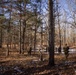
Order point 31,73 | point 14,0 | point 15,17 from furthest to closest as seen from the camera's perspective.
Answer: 1. point 15,17
2. point 14,0
3. point 31,73

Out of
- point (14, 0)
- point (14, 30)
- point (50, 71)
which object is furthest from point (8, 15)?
point (50, 71)

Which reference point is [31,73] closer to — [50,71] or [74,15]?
[50,71]

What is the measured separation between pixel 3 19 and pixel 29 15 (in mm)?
6735

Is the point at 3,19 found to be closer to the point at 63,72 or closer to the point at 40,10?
the point at 40,10

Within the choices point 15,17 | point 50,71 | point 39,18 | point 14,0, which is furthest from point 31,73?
point 39,18

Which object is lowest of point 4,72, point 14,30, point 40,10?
point 4,72

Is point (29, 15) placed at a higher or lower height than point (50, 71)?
higher

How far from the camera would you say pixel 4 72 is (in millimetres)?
15555

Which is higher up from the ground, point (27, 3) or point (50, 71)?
point (27, 3)

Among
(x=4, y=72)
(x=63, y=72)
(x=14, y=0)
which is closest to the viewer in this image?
(x=63, y=72)

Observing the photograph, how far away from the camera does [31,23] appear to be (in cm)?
3775

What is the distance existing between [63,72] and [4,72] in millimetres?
4892

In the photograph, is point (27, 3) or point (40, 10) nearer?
point (27, 3)

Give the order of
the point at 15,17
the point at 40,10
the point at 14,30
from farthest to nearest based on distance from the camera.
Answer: the point at 14,30
the point at 40,10
the point at 15,17
